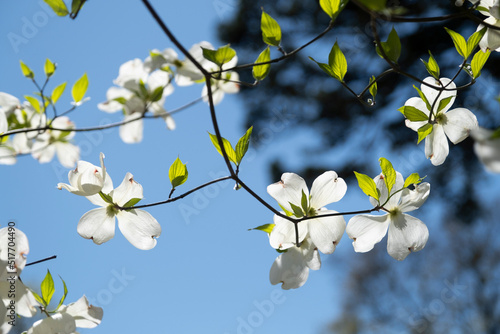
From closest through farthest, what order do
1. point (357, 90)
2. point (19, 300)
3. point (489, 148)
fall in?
point (489, 148) < point (19, 300) < point (357, 90)

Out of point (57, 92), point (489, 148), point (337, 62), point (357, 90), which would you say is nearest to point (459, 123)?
point (337, 62)

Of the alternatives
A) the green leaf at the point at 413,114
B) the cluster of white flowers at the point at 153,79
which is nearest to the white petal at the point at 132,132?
the cluster of white flowers at the point at 153,79

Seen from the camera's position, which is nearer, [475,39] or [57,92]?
[475,39]

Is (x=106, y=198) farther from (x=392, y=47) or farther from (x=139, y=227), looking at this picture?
(x=392, y=47)

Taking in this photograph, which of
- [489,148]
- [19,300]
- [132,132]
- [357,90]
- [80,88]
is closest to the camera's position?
[489,148]

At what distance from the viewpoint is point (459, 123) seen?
38 centimetres

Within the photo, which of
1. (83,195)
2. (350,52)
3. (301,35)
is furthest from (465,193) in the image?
(83,195)

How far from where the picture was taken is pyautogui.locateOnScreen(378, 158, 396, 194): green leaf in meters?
0.36

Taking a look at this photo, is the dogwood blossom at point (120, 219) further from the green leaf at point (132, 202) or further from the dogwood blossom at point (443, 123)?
the dogwood blossom at point (443, 123)

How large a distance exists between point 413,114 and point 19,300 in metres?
0.33

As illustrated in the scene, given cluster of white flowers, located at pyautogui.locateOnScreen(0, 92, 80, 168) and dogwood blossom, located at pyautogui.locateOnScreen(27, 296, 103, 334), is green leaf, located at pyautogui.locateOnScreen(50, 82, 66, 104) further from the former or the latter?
dogwood blossom, located at pyautogui.locateOnScreen(27, 296, 103, 334)

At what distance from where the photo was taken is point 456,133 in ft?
1.26

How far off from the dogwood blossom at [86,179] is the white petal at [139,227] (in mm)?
36

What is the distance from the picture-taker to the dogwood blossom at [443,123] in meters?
0.38
